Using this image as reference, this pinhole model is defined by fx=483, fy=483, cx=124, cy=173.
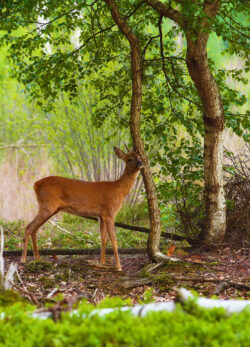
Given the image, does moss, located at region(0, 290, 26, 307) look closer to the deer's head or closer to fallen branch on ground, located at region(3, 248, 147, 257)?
the deer's head

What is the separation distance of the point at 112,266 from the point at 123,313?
381cm

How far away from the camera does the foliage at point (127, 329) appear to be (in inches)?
83.7

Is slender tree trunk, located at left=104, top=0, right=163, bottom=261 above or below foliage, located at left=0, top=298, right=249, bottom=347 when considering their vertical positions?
above

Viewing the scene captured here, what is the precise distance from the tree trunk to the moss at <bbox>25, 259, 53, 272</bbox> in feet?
7.36

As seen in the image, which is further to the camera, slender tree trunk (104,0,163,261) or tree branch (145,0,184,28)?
tree branch (145,0,184,28)

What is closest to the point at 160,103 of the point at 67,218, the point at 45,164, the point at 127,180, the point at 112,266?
the point at 127,180

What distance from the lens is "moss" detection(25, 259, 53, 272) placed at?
596 cm

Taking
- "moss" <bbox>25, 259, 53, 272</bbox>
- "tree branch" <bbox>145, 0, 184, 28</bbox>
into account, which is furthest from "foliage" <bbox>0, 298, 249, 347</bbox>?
"tree branch" <bbox>145, 0, 184, 28</bbox>

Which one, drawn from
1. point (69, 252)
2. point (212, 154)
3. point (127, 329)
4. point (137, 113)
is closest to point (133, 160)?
point (137, 113)

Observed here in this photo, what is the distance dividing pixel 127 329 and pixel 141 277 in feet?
11.1

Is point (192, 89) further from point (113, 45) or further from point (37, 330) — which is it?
point (37, 330)

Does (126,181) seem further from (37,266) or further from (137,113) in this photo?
(37,266)

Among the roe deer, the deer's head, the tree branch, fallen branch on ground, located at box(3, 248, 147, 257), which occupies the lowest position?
fallen branch on ground, located at box(3, 248, 147, 257)

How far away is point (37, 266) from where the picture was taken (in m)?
6.04
